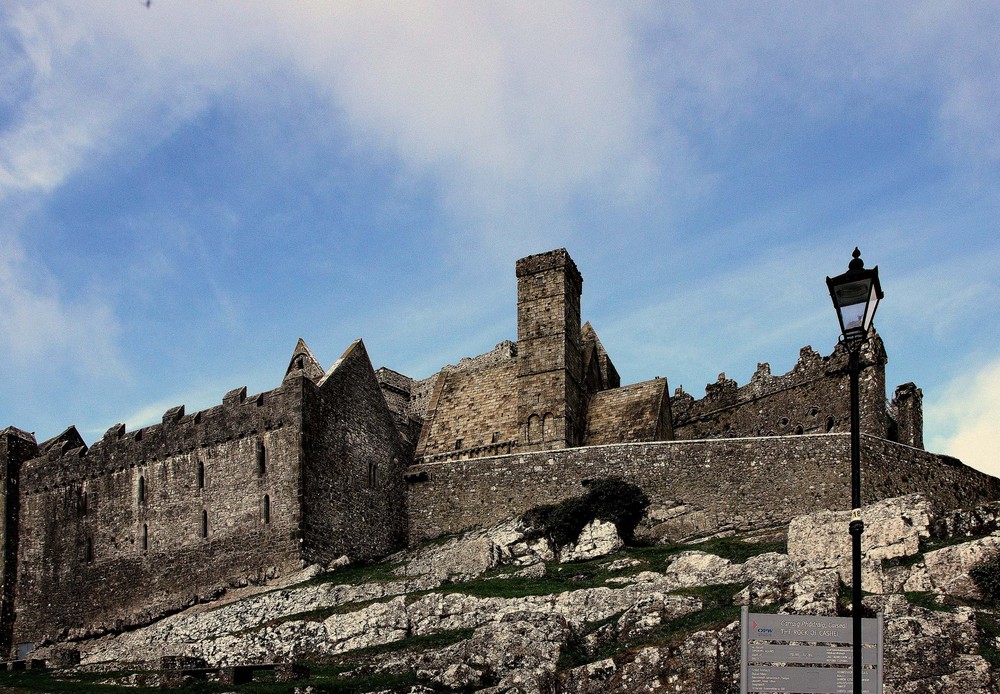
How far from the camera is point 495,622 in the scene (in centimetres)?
3450

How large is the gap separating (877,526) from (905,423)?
70.9 feet

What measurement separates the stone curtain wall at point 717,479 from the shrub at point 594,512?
1670 millimetres

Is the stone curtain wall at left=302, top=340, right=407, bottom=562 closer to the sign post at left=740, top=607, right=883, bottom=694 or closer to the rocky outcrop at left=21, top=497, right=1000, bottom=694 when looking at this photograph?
the rocky outcrop at left=21, top=497, right=1000, bottom=694

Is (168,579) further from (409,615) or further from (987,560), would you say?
(987,560)

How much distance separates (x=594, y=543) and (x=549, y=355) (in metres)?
13.8

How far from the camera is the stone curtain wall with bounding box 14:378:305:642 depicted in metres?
50.2

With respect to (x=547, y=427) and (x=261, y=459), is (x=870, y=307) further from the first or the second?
(x=547, y=427)

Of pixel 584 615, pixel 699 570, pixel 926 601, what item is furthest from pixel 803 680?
pixel 699 570

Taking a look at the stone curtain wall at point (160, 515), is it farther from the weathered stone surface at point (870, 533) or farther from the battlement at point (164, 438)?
the weathered stone surface at point (870, 533)

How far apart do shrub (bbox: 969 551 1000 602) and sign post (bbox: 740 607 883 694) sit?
37.5 ft

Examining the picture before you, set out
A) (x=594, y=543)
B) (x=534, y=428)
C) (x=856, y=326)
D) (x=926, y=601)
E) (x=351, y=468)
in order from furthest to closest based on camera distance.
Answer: (x=534, y=428) < (x=351, y=468) < (x=594, y=543) < (x=926, y=601) < (x=856, y=326)

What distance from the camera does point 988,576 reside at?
33.9 meters

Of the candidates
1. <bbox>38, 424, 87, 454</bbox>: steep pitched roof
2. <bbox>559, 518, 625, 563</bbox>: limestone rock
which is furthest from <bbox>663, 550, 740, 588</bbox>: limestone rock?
<bbox>38, 424, 87, 454</bbox>: steep pitched roof

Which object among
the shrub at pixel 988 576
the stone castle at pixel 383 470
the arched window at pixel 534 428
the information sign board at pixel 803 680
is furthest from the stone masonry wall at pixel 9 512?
the information sign board at pixel 803 680
